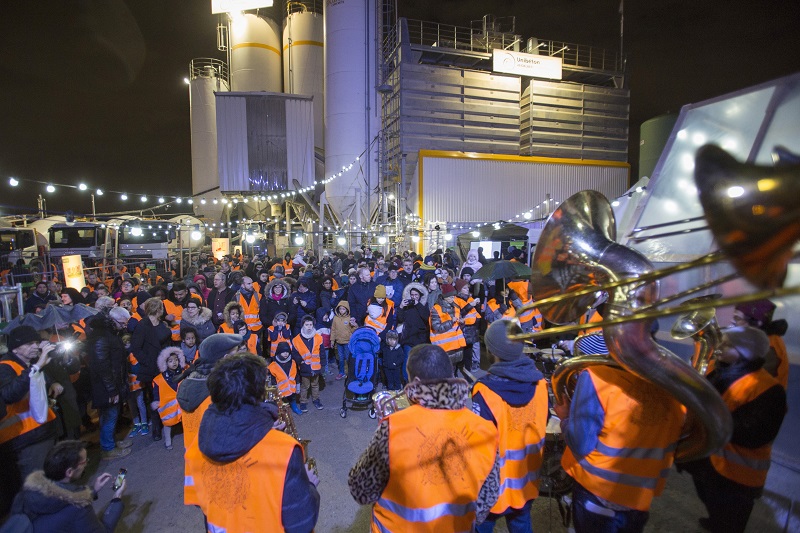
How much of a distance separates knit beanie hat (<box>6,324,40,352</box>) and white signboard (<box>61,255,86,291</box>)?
7175mm

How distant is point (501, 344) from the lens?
2.41 metres

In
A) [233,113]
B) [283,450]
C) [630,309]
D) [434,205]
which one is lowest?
[283,450]

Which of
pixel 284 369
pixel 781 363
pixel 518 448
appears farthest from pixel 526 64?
pixel 518 448

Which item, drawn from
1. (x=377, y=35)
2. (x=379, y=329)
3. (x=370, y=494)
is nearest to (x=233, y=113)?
(x=377, y=35)

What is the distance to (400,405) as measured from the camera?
11.6ft

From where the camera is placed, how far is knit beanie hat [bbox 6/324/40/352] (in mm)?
3348

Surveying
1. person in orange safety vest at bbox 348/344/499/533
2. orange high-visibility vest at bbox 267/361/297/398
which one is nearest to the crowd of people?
person in orange safety vest at bbox 348/344/499/533

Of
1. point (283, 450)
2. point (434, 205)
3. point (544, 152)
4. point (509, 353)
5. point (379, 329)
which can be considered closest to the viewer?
point (283, 450)

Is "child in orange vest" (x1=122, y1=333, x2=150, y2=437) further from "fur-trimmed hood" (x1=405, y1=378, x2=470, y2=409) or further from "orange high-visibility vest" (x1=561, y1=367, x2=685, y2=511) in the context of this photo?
"orange high-visibility vest" (x1=561, y1=367, x2=685, y2=511)

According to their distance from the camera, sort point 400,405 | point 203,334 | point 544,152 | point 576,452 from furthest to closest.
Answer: point 544,152 < point 203,334 < point 400,405 < point 576,452

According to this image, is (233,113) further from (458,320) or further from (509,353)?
(509,353)

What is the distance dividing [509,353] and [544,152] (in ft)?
74.4

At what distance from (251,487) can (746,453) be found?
2.97 meters

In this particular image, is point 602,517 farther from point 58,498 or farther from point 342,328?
point 342,328
